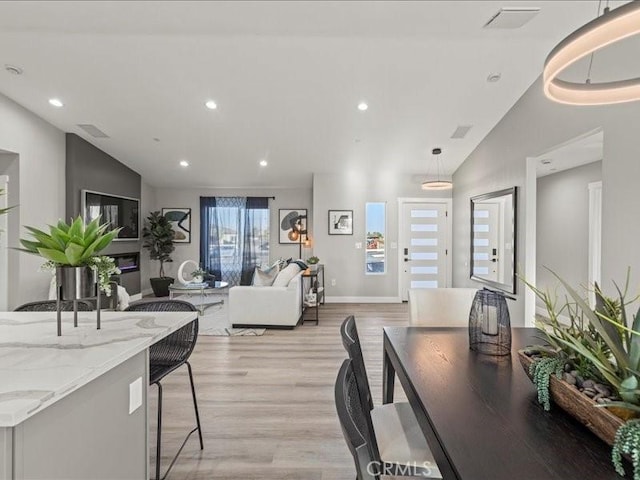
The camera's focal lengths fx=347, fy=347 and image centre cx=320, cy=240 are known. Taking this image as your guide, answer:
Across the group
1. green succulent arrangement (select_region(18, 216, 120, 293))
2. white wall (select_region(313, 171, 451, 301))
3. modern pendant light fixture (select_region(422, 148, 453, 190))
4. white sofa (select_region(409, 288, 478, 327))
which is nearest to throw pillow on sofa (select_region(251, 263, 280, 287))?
A: white wall (select_region(313, 171, 451, 301))

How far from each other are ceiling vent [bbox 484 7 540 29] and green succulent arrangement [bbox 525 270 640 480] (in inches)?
107

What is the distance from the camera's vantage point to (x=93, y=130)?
5461 mm

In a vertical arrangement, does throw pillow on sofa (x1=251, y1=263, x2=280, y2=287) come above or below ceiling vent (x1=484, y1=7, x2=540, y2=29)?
below

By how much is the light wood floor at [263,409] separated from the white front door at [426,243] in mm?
2948

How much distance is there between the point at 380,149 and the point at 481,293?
A: 15.3ft

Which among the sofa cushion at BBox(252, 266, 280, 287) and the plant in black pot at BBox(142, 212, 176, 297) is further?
the plant in black pot at BBox(142, 212, 176, 297)

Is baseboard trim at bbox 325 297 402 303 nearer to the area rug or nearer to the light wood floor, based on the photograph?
the area rug

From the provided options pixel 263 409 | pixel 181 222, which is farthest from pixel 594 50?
pixel 181 222

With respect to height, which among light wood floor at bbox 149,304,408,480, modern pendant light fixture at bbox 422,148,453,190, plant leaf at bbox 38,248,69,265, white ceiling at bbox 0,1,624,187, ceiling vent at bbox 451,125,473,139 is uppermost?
white ceiling at bbox 0,1,624,187

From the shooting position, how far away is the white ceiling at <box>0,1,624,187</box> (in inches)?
114

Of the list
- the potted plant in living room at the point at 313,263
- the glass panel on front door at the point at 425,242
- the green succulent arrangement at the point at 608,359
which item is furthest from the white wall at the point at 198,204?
the green succulent arrangement at the point at 608,359

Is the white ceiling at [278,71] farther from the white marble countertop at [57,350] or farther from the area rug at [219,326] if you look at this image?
the area rug at [219,326]

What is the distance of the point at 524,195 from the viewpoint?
4496mm

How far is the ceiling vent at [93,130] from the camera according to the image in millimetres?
5293
